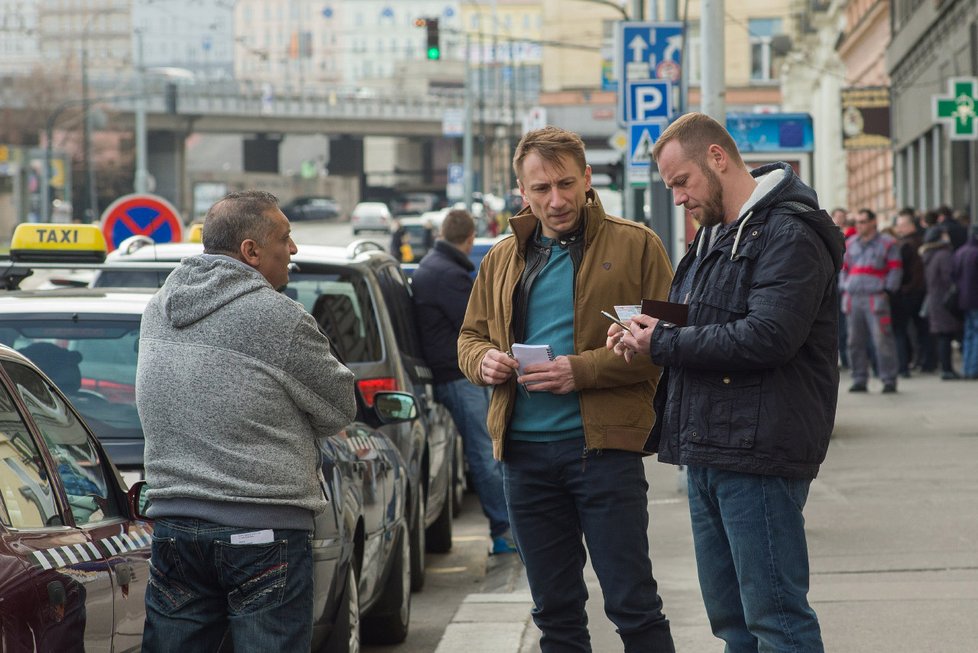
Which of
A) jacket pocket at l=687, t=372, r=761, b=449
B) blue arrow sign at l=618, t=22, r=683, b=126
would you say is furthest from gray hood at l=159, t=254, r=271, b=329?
blue arrow sign at l=618, t=22, r=683, b=126

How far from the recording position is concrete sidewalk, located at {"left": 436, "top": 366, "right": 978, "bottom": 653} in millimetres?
6816

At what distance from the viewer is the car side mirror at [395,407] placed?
6.68m

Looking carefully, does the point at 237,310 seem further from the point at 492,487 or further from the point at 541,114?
the point at 541,114

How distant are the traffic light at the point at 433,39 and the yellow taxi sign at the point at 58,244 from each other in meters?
26.2

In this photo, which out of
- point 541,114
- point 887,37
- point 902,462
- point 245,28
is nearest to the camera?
point 902,462

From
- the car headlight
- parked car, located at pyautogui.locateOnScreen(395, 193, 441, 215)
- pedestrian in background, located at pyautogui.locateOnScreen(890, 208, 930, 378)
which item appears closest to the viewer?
the car headlight

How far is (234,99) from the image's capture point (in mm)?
100812

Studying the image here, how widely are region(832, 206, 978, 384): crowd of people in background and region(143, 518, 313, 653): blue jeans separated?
13.0m

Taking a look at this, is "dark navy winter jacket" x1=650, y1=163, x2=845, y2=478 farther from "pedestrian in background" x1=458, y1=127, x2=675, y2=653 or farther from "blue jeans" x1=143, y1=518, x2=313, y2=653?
"blue jeans" x1=143, y1=518, x2=313, y2=653

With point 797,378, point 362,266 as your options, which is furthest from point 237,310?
point 362,266

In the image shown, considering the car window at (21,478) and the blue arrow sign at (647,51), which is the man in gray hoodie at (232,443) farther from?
the blue arrow sign at (647,51)

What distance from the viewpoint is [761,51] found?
324 feet

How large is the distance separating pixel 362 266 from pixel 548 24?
92.9m

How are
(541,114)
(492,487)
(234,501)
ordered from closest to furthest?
(234,501) < (492,487) < (541,114)
